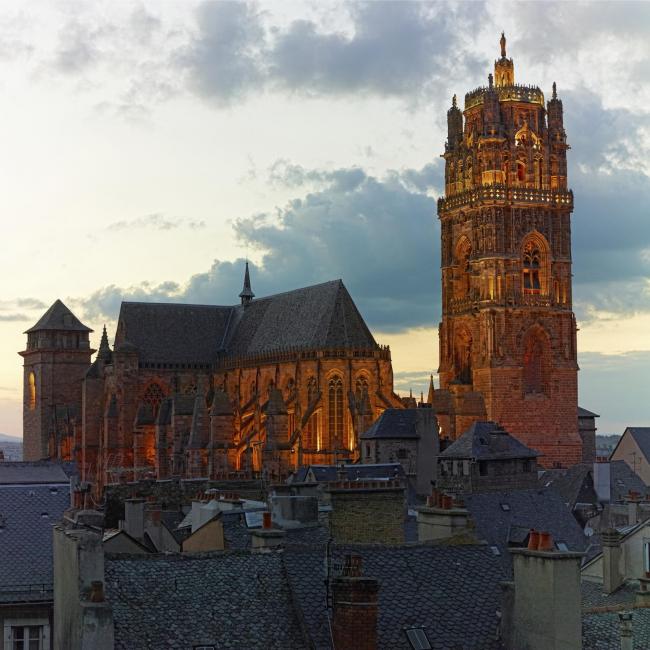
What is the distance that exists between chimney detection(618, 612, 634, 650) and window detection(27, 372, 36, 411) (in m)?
117

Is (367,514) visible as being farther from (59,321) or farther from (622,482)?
Result: (59,321)

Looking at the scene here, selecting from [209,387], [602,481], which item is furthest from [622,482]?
Answer: [209,387]

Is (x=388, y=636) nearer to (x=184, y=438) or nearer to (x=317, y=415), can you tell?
(x=317, y=415)

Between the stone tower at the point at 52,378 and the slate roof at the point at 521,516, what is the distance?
8555 centimetres

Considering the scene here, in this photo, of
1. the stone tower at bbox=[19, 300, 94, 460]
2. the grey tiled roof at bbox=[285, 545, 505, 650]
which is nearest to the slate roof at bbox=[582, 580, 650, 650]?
the grey tiled roof at bbox=[285, 545, 505, 650]

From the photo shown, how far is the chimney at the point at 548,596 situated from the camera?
64.2ft

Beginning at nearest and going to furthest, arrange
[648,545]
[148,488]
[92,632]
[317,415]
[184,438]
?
[92,632] < [648,545] < [148,488] < [317,415] < [184,438]

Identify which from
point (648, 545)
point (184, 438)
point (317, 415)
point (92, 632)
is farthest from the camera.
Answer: point (184, 438)

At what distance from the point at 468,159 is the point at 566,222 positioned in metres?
9.23

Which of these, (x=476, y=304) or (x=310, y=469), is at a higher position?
(x=476, y=304)

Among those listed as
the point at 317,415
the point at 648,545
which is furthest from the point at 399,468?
the point at 317,415

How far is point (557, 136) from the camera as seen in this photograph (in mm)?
108438

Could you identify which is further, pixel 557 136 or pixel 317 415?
pixel 557 136

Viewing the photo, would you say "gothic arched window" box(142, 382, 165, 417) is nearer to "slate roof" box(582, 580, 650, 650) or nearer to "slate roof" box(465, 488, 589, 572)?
"slate roof" box(465, 488, 589, 572)
